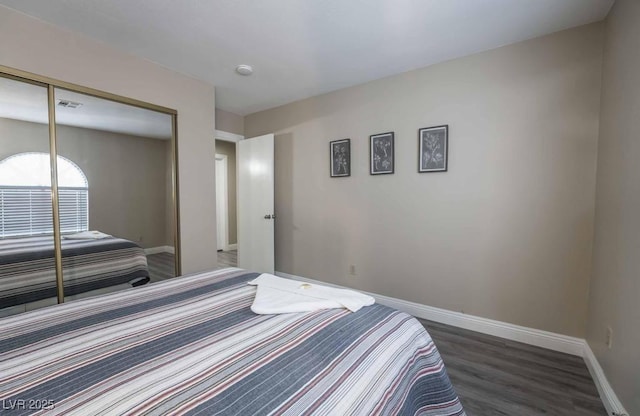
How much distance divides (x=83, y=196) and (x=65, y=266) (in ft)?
1.91

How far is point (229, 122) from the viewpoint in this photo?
13.3 ft

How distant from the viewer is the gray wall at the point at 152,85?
76.9 inches

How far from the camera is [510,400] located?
64.1 inches

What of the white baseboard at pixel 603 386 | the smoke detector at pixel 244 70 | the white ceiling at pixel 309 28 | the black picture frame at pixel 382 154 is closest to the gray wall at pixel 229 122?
the white ceiling at pixel 309 28

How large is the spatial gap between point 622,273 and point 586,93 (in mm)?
1341

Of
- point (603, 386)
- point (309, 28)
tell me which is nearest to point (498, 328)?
point (603, 386)

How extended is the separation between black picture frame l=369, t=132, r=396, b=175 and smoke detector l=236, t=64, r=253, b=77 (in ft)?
4.71

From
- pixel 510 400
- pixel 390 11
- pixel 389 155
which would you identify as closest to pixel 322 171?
pixel 389 155

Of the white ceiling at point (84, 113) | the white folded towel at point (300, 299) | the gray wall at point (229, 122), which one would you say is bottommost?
the white folded towel at point (300, 299)

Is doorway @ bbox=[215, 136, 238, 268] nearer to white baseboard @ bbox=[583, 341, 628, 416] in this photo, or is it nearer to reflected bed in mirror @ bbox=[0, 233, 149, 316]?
reflected bed in mirror @ bbox=[0, 233, 149, 316]

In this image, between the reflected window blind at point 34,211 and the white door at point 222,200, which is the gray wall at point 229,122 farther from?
the reflected window blind at point 34,211

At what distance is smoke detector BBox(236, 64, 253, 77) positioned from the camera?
2.68m

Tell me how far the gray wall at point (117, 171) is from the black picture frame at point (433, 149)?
8.42 feet

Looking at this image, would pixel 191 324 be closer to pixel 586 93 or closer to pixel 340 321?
pixel 340 321
